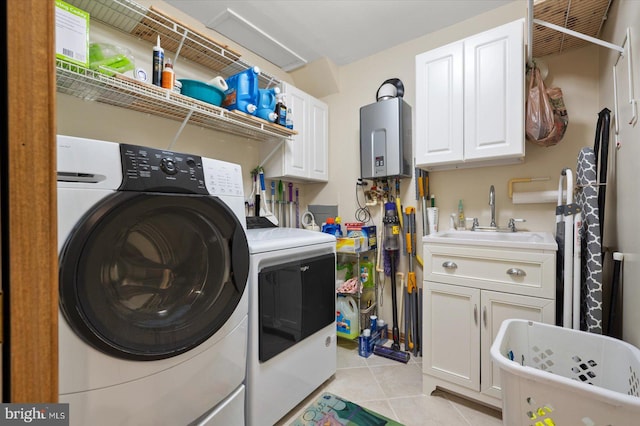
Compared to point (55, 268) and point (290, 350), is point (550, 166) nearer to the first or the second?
point (290, 350)

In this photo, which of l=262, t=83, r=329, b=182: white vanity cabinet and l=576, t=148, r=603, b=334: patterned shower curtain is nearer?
l=576, t=148, r=603, b=334: patterned shower curtain

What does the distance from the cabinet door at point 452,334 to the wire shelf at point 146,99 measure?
5.31 feet

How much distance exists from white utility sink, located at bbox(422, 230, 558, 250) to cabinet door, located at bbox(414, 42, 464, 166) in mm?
533

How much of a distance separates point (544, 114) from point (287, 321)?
191cm

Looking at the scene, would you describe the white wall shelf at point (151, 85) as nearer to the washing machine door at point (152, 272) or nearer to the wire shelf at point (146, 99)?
the wire shelf at point (146, 99)

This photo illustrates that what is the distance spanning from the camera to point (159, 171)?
927 millimetres

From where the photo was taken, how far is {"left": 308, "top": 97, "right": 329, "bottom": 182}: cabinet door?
257cm

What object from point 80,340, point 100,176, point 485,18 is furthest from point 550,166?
point 80,340

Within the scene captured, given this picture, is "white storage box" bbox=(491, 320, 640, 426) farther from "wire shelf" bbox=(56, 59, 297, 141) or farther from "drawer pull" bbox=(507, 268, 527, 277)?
"wire shelf" bbox=(56, 59, 297, 141)

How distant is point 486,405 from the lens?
5.18ft

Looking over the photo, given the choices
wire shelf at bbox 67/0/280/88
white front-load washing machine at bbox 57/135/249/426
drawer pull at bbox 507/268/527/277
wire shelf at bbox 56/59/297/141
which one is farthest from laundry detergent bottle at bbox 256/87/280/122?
drawer pull at bbox 507/268/527/277

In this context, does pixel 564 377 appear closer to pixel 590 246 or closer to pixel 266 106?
pixel 590 246

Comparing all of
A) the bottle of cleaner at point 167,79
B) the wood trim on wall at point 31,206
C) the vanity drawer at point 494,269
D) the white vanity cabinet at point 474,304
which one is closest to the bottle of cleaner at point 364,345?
the white vanity cabinet at point 474,304

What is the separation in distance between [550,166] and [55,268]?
2425 mm
